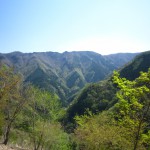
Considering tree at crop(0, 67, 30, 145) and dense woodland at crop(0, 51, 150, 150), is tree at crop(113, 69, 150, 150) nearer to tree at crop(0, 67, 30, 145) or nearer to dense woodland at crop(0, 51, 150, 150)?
dense woodland at crop(0, 51, 150, 150)

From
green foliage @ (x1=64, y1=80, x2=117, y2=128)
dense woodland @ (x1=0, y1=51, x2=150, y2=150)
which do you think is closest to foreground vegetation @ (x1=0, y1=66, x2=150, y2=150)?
dense woodland @ (x1=0, y1=51, x2=150, y2=150)

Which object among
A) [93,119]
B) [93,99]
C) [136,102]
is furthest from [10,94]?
[93,99]

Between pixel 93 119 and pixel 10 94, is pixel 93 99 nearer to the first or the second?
pixel 93 119

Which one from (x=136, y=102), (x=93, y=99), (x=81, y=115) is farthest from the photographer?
(x=93, y=99)

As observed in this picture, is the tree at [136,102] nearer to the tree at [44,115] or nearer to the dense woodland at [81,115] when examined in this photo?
the dense woodland at [81,115]

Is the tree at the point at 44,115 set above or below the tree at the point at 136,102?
below

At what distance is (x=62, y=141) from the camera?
62719 mm

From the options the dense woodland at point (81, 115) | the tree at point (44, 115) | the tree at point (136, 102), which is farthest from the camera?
the tree at point (44, 115)

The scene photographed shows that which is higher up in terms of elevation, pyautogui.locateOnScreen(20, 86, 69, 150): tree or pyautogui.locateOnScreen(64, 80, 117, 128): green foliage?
pyautogui.locateOnScreen(20, 86, 69, 150): tree

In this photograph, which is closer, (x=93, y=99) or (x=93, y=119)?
(x=93, y=119)

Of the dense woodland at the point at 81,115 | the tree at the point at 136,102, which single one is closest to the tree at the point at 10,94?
the dense woodland at the point at 81,115

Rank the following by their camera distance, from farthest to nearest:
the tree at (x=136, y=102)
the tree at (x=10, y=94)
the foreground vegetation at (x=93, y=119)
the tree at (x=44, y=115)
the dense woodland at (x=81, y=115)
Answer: the tree at (x=44, y=115)
the tree at (x=10, y=94)
the dense woodland at (x=81, y=115)
the foreground vegetation at (x=93, y=119)
the tree at (x=136, y=102)

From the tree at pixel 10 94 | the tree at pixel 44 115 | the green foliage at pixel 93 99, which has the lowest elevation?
the green foliage at pixel 93 99

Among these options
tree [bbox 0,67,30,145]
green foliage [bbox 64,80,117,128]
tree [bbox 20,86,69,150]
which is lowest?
green foliage [bbox 64,80,117,128]
